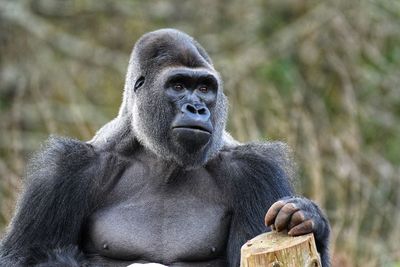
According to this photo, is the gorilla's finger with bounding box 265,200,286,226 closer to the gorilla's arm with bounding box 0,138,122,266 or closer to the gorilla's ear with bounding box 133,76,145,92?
the gorilla's arm with bounding box 0,138,122,266

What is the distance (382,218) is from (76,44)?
3969mm

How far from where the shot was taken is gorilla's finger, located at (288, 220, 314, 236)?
393cm


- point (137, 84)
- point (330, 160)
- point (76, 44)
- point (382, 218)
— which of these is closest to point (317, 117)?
point (330, 160)

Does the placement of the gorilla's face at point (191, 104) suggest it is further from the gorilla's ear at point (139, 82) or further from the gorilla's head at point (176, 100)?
the gorilla's ear at point (139, 82)

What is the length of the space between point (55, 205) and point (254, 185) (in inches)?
38.8

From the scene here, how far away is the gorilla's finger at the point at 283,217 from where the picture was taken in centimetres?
395

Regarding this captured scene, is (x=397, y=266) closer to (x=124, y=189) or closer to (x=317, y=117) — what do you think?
(x=124, y=189)

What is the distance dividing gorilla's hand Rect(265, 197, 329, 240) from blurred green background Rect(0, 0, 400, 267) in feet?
10.8

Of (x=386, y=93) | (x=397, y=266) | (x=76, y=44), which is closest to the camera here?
(x=397, y=266)

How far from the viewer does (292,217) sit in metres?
3.97

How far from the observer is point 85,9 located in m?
10.8

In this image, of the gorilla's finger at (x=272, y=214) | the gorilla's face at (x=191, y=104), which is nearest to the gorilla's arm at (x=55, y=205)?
the gorilla's face at (x=191, y=104)

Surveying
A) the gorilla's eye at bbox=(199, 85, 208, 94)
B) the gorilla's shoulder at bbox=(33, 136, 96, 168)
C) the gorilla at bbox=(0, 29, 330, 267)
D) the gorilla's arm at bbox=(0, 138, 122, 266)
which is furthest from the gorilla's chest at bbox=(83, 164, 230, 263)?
the gorilla's eye at bbox=(199, 85, 208, 94)

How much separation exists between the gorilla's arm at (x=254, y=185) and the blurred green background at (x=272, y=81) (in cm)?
237
